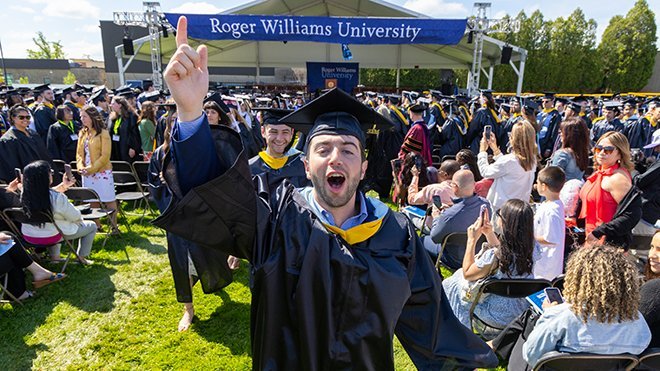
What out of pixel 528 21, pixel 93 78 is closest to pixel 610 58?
pixel 528 21

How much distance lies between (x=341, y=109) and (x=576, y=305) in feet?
5.48

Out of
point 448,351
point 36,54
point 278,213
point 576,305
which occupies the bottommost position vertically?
point 576,305

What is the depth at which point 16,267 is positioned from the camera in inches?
150

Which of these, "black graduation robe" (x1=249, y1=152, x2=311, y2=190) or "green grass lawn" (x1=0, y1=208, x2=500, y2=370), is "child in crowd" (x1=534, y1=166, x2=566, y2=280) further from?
"black graduation robe" (x1=249, y1=152, x2=311, y2=190)

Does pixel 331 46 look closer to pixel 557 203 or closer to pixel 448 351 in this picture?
pixel 557 203

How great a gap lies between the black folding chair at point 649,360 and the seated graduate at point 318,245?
119cm

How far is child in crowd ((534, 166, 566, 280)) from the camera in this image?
320 centimetres

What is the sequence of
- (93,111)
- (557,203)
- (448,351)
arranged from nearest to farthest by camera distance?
(448,351)
(557,203)
(93,111)

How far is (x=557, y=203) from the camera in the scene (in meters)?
3.27

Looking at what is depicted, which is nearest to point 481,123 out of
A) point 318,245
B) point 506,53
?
point 506,53

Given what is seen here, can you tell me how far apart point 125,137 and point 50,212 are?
3.26 m

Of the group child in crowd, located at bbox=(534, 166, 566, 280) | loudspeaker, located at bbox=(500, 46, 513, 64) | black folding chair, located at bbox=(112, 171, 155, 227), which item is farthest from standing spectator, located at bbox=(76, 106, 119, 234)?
loudspeaker, located at bbox=(500, 46, 513, 64)

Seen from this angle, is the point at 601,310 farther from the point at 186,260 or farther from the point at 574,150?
the point at 574,150

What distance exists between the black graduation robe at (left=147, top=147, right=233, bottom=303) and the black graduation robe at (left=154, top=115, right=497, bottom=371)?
200 cm
